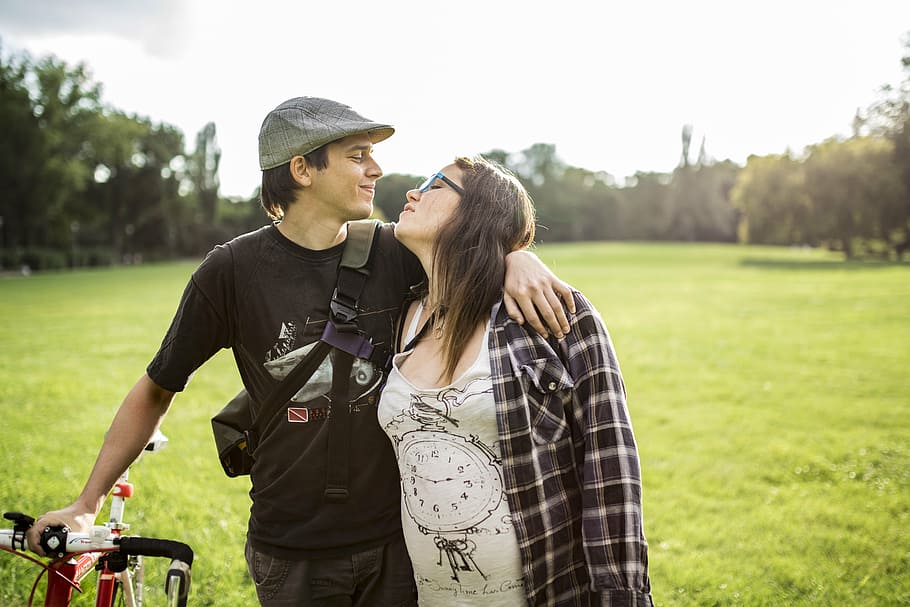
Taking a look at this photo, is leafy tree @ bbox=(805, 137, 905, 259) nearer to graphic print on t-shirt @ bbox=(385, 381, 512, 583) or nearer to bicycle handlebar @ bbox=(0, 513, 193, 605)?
graphic print on t-shirt @ bbox=(385, 381, 512, 583)

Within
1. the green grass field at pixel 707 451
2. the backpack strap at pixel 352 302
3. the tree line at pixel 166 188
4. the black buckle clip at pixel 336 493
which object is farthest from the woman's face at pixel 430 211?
the tree line at pixel 166 188

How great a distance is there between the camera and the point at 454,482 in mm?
2129

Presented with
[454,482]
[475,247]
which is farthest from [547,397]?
[475,247]

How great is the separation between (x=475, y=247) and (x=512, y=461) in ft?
2.43

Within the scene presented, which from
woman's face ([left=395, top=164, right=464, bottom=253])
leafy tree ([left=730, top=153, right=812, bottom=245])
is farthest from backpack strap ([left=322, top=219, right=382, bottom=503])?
leafy tree ([left=730, top=153, right=812, bottom=245])

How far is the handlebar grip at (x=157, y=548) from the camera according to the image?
5.37ft

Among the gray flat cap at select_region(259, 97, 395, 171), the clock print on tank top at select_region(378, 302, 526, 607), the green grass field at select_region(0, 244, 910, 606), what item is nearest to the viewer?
the clock print on tank top at select_region(378, 302, 526, 607)

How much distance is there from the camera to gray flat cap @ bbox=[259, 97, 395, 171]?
2486 millimetres

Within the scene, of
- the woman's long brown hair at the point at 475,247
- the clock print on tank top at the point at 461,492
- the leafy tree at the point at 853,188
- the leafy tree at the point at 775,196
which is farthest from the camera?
the leafy tree at the point at 775,196

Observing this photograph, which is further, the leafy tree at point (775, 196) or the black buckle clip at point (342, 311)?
the leafy tree at point (775, 196)

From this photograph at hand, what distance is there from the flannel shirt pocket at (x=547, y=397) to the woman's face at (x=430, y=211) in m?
0.64

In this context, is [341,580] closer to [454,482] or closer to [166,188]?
[454,482]

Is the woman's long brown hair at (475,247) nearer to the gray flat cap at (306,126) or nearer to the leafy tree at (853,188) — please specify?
the gray flat cap at (306,126)

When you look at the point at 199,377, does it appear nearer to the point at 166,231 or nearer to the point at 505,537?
the point at 505,537
